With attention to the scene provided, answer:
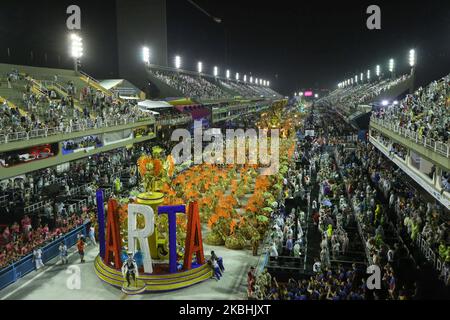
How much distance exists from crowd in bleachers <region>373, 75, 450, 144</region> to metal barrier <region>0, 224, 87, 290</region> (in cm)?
1482

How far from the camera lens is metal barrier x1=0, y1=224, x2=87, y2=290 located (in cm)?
1309

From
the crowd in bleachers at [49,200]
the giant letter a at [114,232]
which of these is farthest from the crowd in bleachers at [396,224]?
the crowd in bleachers at [49,200]

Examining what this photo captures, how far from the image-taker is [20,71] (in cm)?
3191

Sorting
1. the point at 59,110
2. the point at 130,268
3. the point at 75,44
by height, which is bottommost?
the point at 130,268

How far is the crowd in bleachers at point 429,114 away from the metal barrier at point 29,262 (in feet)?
48.6

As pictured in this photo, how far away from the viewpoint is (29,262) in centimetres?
1415

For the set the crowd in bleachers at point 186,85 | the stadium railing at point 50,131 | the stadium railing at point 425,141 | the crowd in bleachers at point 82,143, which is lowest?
the crowd in bleachers at point 82,143

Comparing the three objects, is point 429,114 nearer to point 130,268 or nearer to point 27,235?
point 130,268

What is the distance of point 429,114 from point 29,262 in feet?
66.3

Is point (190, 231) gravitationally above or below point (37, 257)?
above

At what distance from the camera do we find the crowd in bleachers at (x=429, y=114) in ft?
59.6

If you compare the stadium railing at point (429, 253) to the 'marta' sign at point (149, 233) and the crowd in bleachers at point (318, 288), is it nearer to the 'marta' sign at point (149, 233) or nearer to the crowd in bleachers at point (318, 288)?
the crowd in bleachers at point (318, 288)

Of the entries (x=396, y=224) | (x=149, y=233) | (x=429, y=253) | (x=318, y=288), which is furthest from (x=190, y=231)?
(x=396, y=224)
